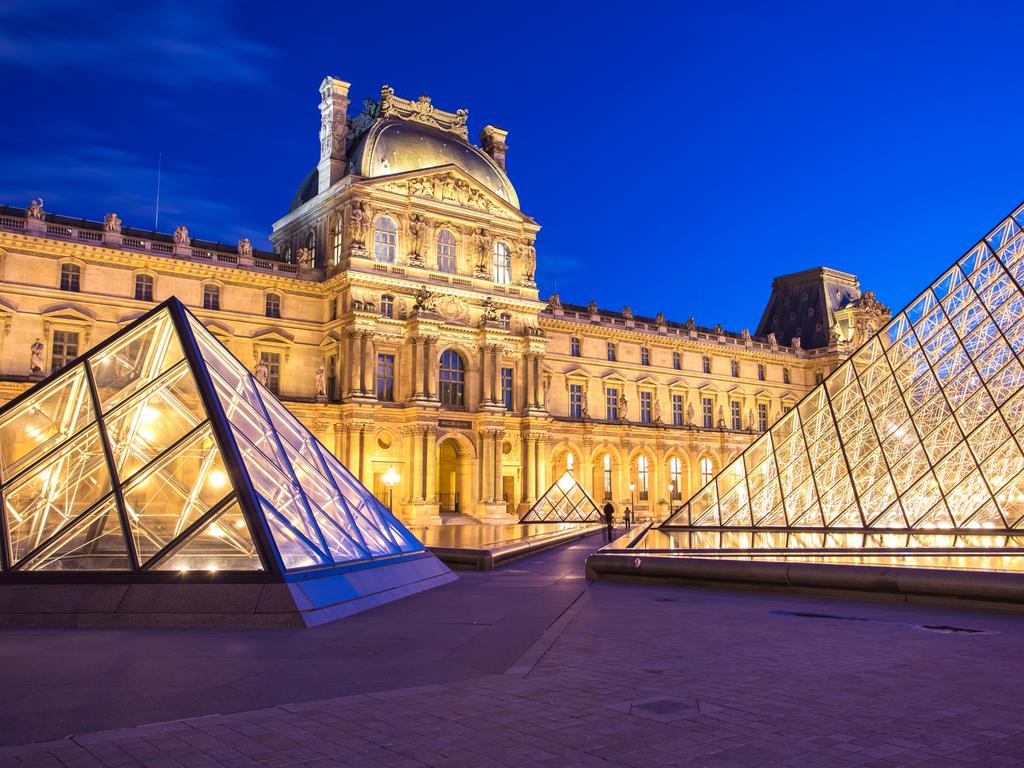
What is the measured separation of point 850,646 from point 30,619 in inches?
374

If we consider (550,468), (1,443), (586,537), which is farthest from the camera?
(550,468)

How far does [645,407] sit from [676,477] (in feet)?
18.2

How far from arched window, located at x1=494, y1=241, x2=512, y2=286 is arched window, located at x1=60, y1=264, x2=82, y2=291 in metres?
22.0

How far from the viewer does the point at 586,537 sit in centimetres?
3734

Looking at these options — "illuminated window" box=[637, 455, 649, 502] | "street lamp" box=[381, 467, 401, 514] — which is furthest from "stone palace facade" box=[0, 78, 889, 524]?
"illuminated window" box=[637, 455, 649, 502]

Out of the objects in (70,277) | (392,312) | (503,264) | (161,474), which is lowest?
(161,474)

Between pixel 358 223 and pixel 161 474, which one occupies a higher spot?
pixel 358 223

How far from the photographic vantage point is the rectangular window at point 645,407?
65.0 m

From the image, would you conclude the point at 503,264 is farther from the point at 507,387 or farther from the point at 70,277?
the point at 70,277

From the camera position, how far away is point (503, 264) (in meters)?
54.2

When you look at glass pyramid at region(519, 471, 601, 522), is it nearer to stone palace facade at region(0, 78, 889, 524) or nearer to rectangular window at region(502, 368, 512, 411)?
stone palace facade at region(0, 78, 889, 524)

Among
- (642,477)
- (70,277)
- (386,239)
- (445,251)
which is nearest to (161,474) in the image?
(70,277)

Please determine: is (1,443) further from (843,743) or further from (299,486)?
(843,743)

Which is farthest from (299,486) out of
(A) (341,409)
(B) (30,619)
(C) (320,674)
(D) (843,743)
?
(A) (341,409)
